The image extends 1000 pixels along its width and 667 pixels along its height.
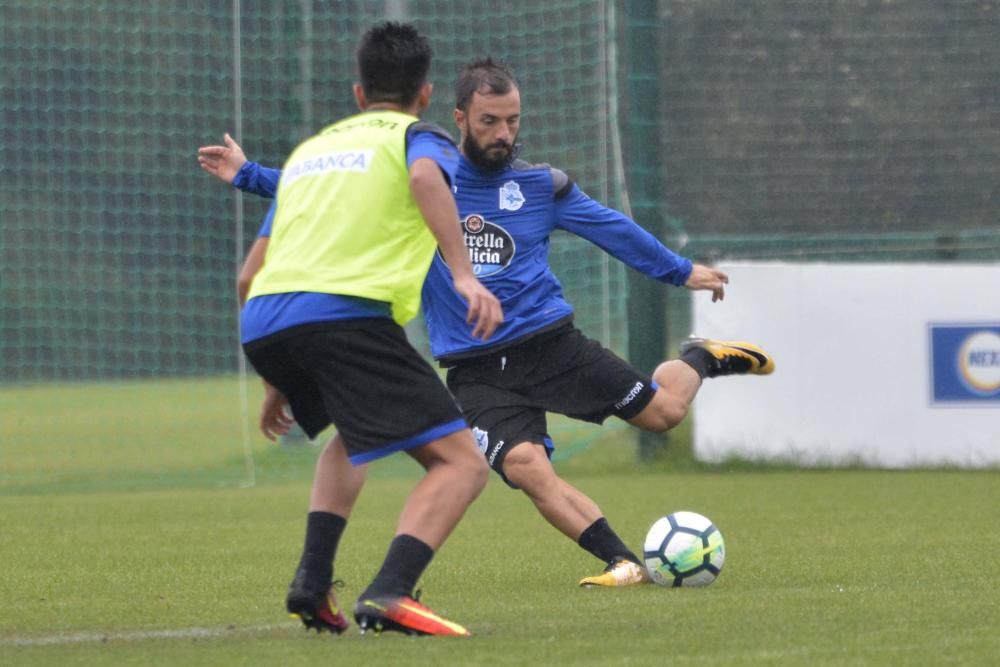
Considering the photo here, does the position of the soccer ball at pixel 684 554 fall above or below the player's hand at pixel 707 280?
below

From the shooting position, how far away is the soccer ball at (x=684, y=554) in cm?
636

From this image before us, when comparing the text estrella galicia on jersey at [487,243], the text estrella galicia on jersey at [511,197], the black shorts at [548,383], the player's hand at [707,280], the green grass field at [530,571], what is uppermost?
the text estrella galicia on jersey at [511,197]

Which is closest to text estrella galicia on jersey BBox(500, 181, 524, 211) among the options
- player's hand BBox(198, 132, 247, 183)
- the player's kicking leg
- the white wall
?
player's hand BBox(198, 132, 247, 183)

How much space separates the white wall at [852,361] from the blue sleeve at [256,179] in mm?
6308

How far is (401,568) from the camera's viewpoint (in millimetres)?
4988

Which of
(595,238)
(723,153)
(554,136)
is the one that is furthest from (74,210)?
(595,238)

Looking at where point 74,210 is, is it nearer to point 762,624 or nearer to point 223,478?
point 223,478

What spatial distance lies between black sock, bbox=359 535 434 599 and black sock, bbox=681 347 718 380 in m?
2.51

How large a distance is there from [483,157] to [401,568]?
7.26ft

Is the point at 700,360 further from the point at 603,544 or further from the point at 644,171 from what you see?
the point at 644,171

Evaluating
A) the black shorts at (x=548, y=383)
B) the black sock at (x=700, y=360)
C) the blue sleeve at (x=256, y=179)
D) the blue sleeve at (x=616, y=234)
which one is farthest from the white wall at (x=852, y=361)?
the blue sleeve at (x=256, y=179)

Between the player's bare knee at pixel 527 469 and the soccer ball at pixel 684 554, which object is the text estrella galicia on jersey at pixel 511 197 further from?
the soccer ball at pixel 684 554

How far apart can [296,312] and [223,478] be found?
28.3 feet

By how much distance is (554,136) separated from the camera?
13562 millimetres
